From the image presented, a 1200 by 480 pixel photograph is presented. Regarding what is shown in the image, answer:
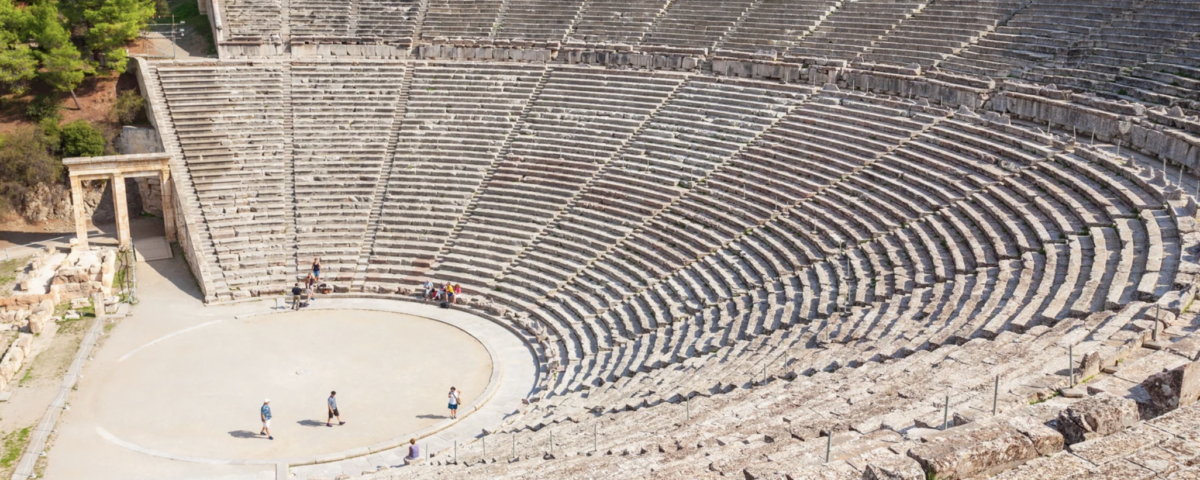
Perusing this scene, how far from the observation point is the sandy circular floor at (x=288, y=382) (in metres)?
20.0

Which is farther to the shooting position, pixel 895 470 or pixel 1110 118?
pixel 1110 118

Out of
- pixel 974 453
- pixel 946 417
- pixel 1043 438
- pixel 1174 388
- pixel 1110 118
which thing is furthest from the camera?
pixel 1110 118

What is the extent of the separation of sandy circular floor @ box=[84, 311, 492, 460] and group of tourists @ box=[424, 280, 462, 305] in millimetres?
1072

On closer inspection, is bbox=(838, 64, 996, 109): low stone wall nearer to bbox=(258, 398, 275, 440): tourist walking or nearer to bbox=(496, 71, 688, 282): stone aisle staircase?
bbox=(496, 71, 688, 282): stone aisle staircase

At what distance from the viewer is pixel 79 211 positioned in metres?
29.7

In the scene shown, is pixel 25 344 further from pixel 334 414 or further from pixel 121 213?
pixel 334 414

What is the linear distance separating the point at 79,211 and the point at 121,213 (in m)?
1.12

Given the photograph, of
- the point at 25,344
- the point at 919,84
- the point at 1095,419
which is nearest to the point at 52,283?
the point at 25,344

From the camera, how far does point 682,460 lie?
458 inches

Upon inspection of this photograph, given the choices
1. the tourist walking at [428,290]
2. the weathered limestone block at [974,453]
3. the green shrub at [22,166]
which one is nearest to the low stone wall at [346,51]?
the green shrub at [22,166]

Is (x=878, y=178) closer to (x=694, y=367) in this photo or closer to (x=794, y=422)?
(x=694, y=367)

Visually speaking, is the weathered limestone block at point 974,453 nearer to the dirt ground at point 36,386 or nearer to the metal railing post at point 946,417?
the metal railing post at point 946,417

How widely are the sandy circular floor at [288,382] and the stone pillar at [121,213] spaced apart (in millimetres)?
6307

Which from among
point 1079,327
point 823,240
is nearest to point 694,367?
point 823,240
